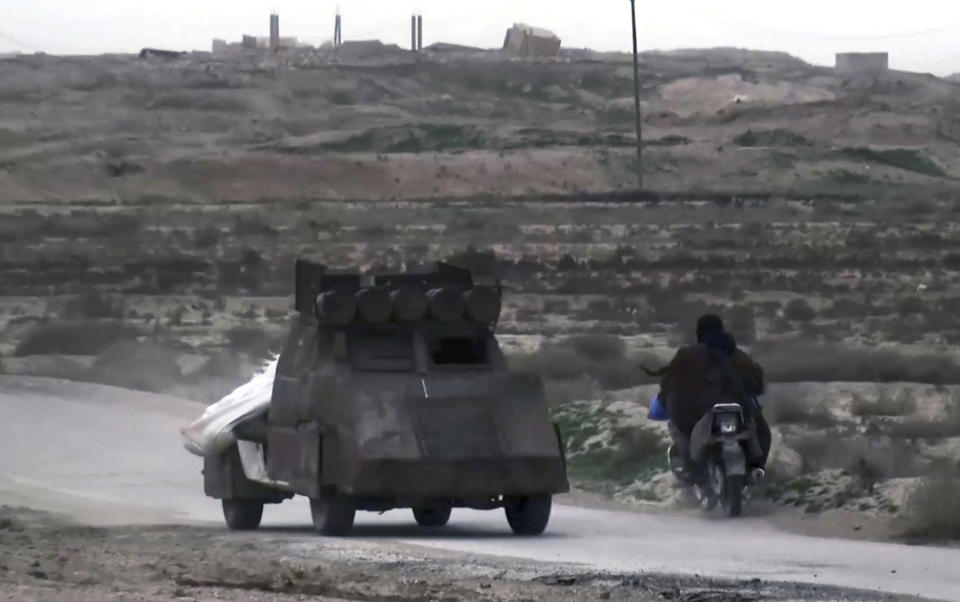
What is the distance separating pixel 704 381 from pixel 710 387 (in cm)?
9

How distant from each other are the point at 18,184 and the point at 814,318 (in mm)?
60331

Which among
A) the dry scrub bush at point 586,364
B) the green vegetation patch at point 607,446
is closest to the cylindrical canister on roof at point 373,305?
the green vegetation patch at point 607,446

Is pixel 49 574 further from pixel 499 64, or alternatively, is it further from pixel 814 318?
pixel 499 64

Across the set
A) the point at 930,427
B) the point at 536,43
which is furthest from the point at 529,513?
the point at 536,43

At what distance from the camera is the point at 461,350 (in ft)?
56.4

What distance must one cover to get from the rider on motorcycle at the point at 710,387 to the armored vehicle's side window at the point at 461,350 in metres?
1.79

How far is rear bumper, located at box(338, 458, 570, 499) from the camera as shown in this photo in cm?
1591

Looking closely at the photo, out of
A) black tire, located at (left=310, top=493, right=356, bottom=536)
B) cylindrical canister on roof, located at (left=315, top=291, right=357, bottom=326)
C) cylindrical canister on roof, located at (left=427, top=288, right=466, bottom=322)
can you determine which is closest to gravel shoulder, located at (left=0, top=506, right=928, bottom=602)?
black tire, located at (left=310, top=493, right=356, bottom=536)

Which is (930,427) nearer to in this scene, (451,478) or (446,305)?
(446,305)

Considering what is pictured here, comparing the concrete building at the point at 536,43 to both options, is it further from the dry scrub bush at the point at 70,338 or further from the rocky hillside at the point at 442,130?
the dry scrub bush at the point at 70,338

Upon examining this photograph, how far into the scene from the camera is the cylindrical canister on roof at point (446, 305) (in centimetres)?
1680

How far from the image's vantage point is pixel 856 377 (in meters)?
33.0

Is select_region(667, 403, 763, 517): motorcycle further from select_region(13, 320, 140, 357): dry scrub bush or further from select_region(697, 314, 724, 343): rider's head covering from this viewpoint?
select_region(13, 320, 140, 357): dry scrub bush

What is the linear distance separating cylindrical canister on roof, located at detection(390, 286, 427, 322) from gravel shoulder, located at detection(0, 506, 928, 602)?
1.78 m
